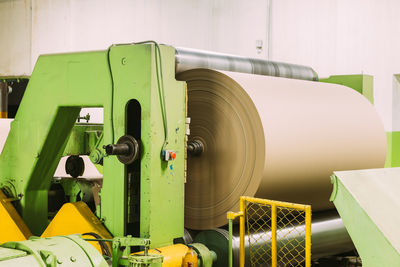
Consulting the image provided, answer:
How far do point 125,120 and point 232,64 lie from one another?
116cm

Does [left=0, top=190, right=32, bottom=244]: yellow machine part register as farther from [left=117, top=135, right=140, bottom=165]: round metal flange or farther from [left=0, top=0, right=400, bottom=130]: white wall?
[left=0, top=0, right=400, bottom=130]: white wall

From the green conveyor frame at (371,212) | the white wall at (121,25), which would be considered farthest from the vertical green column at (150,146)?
the white wall at (121,25)

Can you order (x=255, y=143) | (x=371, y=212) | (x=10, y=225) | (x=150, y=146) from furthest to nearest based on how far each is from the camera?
(x=10, y=225) < (x=255, y=143) < (x=150, y=146) < (x=371, y=212)

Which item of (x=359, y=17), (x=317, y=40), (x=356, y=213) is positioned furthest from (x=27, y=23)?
(x=356, y=213)

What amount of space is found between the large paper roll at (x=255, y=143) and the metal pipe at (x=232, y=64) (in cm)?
9

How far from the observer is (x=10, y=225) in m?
3.41

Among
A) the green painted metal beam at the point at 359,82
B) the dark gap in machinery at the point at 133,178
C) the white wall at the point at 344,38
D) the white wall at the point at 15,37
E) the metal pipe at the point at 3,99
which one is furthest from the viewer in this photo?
the white wall at the point at 15,37

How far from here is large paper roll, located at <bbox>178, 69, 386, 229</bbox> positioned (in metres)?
3.29

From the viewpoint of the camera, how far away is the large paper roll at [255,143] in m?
3.29

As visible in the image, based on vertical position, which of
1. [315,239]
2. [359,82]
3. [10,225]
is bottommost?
[315,239]

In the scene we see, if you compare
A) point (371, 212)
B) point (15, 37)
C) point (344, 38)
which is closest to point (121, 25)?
point (15, 37)

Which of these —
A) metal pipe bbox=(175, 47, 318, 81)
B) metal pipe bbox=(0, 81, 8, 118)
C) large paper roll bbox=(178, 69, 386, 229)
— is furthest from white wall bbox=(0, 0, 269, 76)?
large paper roll bbox=(178, 69, 386, 229)

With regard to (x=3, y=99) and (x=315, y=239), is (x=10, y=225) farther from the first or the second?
(x=3, y=99)

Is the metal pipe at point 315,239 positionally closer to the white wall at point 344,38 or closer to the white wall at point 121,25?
the white wall at point 344,38
